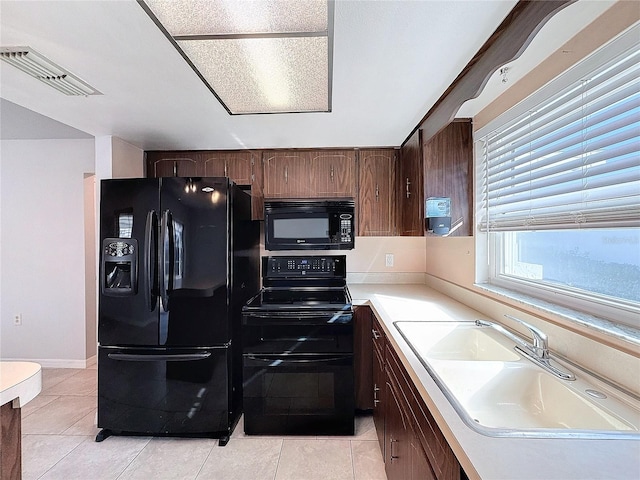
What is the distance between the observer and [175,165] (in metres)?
2.73

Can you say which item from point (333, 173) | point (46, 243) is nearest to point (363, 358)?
point (333, 173)

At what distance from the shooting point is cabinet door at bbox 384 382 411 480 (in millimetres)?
1226

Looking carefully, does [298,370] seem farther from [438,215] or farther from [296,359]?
[438,215]

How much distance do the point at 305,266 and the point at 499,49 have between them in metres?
2.02

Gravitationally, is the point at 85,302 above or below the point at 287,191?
below

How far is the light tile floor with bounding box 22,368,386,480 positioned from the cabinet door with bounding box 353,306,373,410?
19 cm

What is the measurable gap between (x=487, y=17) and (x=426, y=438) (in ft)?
4.61

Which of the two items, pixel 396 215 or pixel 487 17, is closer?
pixel 487 17

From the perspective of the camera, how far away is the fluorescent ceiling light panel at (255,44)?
1.04 meters

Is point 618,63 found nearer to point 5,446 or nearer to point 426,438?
point 426,438

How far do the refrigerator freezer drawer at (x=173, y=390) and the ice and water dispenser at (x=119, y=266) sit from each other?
1.36 feet

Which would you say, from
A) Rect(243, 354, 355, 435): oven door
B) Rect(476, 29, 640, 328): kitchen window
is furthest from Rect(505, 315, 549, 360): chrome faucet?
Rect(243, 354, 355, 435): oven door

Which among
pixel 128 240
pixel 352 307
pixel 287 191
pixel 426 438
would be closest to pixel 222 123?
pixel 287 191

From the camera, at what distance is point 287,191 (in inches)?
106
